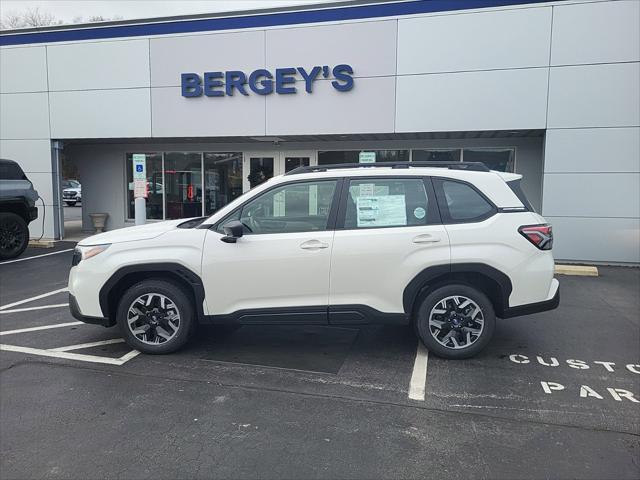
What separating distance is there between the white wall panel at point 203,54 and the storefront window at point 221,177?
2.68m

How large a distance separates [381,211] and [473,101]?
7.15m

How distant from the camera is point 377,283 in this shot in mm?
4719

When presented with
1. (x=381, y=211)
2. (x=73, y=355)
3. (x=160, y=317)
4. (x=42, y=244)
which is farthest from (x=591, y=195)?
(x=42, y=244)

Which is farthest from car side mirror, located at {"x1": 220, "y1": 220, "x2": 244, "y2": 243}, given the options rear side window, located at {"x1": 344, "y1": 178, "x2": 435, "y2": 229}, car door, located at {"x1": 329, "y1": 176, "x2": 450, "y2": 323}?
rear side window, located at {"x1": 344, "y1": 178, "x2": 435, "y2": 229}

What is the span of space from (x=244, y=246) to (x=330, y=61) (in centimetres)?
806

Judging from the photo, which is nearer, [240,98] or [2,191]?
[2,191]

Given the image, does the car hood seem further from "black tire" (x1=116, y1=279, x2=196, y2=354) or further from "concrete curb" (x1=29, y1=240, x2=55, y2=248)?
"concrete curb" (x1=29, y1=240, x2=55, y2=248)

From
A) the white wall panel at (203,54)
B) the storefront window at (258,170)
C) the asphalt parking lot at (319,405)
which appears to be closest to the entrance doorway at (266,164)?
the storefront window at (258,170)

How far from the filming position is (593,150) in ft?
Answer: 33.8

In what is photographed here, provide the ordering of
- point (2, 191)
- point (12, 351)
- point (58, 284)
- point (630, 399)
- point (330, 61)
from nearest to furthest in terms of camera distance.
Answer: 1. point (630, 399)
2. point (12, 351)
3. point (58, 284)
4. point (2, 191)
5. point (330, 61)

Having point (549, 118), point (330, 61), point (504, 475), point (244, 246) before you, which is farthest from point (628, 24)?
point (504, 475)

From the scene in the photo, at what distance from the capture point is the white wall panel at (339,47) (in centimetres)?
1127

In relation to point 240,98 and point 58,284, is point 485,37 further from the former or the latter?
point 58,284

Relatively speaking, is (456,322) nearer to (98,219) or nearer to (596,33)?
(596,33)
